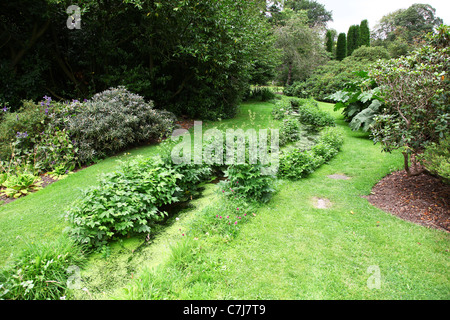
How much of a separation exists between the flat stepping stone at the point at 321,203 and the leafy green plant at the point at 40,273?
2906 mm

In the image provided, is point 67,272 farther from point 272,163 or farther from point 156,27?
point 156,27

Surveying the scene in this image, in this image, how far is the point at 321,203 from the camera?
3.43 m

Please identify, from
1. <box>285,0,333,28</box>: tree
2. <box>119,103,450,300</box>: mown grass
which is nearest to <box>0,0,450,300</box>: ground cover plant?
<box>119,103,450,300</box>: mown grass

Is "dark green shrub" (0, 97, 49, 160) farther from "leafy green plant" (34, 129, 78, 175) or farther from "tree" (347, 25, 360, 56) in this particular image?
"tree" (347, 25, 360, 56)

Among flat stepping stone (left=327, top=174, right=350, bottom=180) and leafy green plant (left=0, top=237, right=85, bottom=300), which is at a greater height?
flat stepping stone (left=327, top=174, right=350, bottom=180)

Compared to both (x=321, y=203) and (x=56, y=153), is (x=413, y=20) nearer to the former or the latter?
(x=321, y=203)

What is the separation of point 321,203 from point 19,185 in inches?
191

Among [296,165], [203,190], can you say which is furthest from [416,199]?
[203,190]

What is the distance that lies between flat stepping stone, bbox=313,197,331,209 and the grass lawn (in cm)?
5

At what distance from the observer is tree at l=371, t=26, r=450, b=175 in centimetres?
307

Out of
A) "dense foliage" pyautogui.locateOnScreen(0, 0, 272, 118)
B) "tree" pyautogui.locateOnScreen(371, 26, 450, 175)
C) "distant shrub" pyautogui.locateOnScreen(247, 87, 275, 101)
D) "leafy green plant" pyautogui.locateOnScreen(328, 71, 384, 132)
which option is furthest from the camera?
"distant shrub" pyautogui.locateOnScreen(247, 87, 275, 101)

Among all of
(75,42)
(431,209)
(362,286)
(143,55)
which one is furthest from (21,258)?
(75,42)

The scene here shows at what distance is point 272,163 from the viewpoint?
11.8ft

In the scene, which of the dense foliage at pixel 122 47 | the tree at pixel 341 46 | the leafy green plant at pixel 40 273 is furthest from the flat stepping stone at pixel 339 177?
the tree at pixel 341 46
